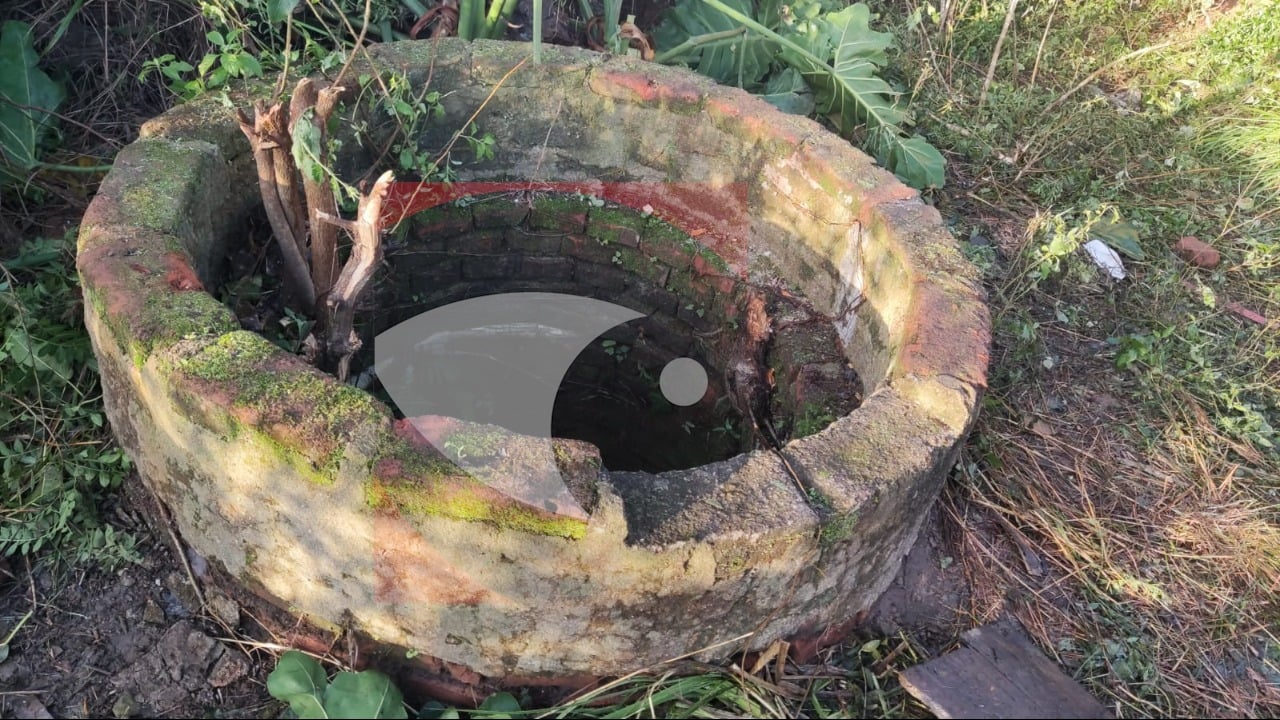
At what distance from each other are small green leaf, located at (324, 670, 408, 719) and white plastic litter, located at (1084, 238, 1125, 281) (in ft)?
10.1

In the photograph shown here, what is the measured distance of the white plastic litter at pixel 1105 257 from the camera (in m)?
3.43

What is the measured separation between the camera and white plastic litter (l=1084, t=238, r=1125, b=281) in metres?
3.43

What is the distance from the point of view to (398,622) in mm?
1844

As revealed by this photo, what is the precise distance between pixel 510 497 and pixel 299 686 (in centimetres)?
70

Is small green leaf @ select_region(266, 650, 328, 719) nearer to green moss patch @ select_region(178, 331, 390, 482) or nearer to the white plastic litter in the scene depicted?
green moss patch @ select_region(178, 331, 390, 482)

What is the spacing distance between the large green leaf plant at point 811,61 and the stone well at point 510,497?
0.77m

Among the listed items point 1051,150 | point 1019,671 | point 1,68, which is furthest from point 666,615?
point 1051,150

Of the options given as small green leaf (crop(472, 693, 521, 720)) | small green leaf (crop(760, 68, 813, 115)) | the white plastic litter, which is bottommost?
small green leaf (crop(472, 693, 521, 720))

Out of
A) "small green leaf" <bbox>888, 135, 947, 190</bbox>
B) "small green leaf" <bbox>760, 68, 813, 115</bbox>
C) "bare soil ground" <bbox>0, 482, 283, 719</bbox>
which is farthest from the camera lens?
"small green leaf" <bbox>760, 68, 813, 115</bbox>

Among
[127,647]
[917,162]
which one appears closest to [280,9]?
[127,647]

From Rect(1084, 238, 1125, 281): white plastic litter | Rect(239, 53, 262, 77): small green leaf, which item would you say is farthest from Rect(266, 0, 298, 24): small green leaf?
Rect(1084, 238, 1125, 281): white plastic litter

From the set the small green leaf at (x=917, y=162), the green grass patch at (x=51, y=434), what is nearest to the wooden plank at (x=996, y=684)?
the small green leaf at (x=917, y=162)

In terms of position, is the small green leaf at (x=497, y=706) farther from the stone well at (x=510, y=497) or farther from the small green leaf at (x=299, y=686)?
the small green leaf at (x=299, y=686)

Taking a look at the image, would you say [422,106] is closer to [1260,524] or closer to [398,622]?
[398,622]
